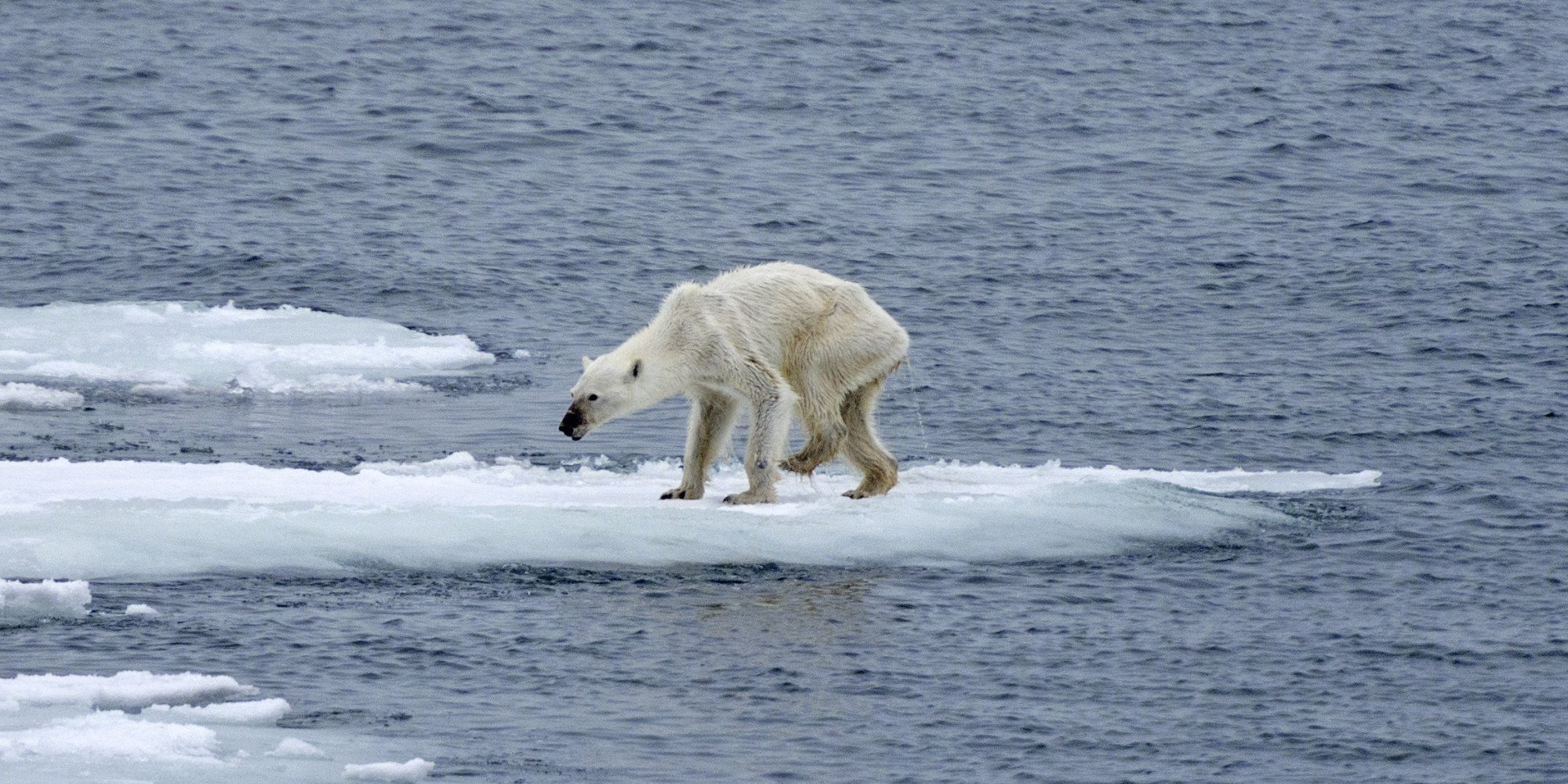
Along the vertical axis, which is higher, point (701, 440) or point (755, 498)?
point (701, 440)

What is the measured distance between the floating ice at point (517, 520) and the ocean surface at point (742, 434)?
0.14 ft

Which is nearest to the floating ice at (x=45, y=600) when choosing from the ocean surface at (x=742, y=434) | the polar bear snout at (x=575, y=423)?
the ocean surface at (x=742, y=434)

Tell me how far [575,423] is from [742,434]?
6273 mm

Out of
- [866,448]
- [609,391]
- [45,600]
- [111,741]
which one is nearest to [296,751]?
[111,741]

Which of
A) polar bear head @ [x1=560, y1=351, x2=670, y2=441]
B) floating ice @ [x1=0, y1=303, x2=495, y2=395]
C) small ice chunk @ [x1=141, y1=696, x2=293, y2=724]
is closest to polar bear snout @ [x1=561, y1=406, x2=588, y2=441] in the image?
polar bear head @ [x1=560, y1=351, x2=670, y2=441]

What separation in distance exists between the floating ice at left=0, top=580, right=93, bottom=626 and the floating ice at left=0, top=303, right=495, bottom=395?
606 cm

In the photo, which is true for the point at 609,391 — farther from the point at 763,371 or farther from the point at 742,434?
the point at 742,434

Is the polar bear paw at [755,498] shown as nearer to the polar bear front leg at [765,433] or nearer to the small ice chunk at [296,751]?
the polar bear front leg at [765,433]

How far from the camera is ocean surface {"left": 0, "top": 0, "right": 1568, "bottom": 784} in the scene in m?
9.53

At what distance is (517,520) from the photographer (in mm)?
12172

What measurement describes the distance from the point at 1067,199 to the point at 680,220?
5170 millimetres

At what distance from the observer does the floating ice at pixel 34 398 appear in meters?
16.1

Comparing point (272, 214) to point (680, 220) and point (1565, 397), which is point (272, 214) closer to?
point (680, 220)

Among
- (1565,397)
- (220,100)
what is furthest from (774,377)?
(220,100)
